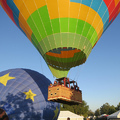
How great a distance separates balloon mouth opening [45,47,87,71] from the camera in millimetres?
10305

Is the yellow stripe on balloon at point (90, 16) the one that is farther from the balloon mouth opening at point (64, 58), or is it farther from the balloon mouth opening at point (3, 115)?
the balloon mouth opening at point (3, 115)

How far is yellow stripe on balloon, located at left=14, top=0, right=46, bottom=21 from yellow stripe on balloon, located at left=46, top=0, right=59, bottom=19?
33cm

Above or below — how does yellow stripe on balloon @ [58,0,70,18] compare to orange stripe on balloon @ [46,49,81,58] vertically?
above

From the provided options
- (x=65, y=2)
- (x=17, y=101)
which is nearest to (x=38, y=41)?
(x=65, y=2)

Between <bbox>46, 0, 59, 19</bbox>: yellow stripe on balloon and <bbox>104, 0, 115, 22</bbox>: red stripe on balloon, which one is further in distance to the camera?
<bbox>104, 0, 115, 22</bbox>: red stripe on balloon

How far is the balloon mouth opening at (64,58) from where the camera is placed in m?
10.3

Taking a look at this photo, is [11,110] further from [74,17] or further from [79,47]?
[74,17]

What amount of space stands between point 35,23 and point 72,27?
7.81 feet

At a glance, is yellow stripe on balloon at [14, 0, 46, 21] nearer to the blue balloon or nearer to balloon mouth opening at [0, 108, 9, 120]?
the blue balloon

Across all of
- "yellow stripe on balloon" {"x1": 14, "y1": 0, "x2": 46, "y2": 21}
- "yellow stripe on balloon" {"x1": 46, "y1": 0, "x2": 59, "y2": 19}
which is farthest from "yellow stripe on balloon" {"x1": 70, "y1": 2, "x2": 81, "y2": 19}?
"yellow stripe on balloon" {"x1": 14, "y1": 0, "x2": 46, "y2": 21}

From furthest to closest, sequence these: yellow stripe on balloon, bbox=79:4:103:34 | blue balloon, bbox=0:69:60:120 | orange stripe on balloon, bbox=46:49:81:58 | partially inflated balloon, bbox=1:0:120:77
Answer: orange stripe on balloon, bbox=46:49:81:58 < blue balloon, bbox=0:69:60:120 < yellow stripe on balloon, bbox=79:4:103:34 < partially inflated balloon, bbox=1:0:120:77

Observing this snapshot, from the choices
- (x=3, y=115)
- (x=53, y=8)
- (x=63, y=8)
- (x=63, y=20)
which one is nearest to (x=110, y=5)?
(x=63, y=8)

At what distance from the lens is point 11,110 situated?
8.17 meters

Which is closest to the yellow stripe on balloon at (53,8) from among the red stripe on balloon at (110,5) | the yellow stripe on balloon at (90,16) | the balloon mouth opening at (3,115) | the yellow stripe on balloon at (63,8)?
the yellow stripe on balloon at (63,8)
